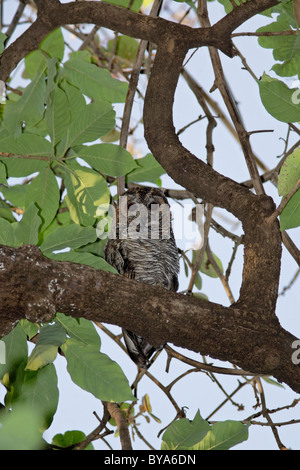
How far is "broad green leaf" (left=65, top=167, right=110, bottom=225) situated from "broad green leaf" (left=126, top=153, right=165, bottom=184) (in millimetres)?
295

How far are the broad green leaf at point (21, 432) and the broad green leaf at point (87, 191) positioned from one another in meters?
0.90

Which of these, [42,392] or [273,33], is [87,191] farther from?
[273,33]

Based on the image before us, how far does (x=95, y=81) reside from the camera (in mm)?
1422

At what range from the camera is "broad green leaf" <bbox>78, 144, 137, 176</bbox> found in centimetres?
140

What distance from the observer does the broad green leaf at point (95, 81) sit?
1.41 m

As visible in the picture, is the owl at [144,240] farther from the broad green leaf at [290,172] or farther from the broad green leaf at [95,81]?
the broad green leaf at [290,172]

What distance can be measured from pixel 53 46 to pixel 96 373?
37.9 inches

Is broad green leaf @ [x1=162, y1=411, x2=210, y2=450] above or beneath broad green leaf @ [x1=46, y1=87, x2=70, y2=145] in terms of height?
beneath

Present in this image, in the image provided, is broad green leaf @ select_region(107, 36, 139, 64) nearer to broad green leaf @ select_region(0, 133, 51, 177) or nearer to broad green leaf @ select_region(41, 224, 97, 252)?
broad green leaf @ select_region(0, 133, 51, 177)

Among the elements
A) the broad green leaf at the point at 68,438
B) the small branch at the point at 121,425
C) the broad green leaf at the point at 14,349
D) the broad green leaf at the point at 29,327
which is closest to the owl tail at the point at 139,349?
the small branch at the point at 121,425

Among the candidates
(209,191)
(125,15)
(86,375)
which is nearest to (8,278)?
(86,375)

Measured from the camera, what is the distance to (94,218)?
140 cm

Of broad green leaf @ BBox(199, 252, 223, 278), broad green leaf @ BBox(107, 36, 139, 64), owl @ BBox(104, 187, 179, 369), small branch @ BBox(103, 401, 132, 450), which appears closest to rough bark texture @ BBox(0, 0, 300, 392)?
small branch @ BBox(103, 401, 132, 450)

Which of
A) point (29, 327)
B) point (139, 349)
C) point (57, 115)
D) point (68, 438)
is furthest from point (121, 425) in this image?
point (57, 115)
